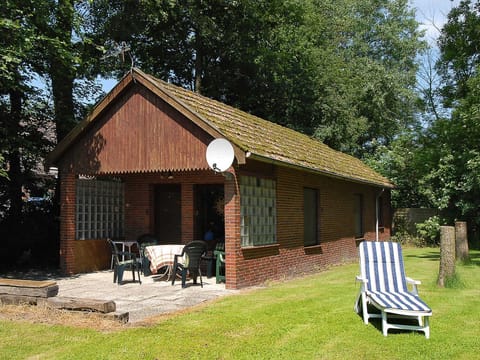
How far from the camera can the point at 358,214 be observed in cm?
2083

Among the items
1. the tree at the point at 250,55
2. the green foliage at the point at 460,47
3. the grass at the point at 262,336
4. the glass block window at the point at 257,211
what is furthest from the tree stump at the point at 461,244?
the tree at the point at 250,55

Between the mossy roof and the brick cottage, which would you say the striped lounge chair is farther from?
the mossy roof

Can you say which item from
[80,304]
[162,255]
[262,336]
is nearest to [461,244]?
[162,255]

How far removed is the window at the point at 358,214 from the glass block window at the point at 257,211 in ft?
26.1

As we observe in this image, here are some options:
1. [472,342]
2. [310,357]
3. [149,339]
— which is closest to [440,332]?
[472,342]

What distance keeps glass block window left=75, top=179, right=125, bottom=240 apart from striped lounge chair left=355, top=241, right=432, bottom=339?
8622 mm

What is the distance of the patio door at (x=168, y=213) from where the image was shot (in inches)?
586

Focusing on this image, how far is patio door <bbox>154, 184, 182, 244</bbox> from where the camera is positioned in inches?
586

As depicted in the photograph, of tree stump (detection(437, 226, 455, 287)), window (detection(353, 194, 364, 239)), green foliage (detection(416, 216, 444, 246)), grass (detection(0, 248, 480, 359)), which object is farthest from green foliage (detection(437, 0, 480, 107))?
grass (detection(0, 248, 480, 359))

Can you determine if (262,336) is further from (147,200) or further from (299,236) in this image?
(147,200)

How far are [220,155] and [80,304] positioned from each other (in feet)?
13.9

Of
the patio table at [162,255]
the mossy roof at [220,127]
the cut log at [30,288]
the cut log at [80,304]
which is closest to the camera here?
the cut log at [80,304]

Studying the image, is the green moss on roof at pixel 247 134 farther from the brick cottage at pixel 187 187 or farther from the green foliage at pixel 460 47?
the green foliage at pixel 460 47

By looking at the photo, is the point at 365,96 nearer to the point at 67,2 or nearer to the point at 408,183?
the point at 408,183
